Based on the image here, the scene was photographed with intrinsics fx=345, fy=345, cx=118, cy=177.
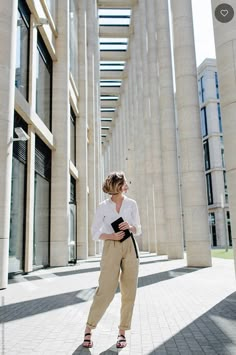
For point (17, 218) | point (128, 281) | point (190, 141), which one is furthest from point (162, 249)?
point (128, 281)

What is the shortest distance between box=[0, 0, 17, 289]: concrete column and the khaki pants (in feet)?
17.1

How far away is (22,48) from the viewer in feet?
40.4

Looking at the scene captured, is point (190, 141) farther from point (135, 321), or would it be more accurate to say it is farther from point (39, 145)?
point (135, 321)

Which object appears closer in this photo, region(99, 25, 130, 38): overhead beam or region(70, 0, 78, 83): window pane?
region(70, 0, 78, 83): window pane

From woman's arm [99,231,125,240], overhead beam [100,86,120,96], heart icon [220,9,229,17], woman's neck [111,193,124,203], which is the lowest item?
woman's arm [99,231,125,240]

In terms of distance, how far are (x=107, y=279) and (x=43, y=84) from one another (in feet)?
42.8

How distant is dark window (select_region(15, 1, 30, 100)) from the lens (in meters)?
11.7

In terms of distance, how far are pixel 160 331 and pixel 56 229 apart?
1128 centimetres

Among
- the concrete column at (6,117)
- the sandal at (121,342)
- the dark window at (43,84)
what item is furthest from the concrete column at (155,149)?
the sandal at (121,342)

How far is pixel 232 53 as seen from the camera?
6418 mm

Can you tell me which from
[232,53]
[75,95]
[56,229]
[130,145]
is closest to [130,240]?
[232,53]

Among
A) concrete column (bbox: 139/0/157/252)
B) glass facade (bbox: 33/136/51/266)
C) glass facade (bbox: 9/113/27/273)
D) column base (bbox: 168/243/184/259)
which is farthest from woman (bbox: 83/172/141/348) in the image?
concrete column (bbox: 139/0/157/252)

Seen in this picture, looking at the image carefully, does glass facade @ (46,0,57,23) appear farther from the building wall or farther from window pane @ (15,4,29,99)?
window pane @ (15,4,29,99)

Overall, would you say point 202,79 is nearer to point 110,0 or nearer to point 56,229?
point 110,0
